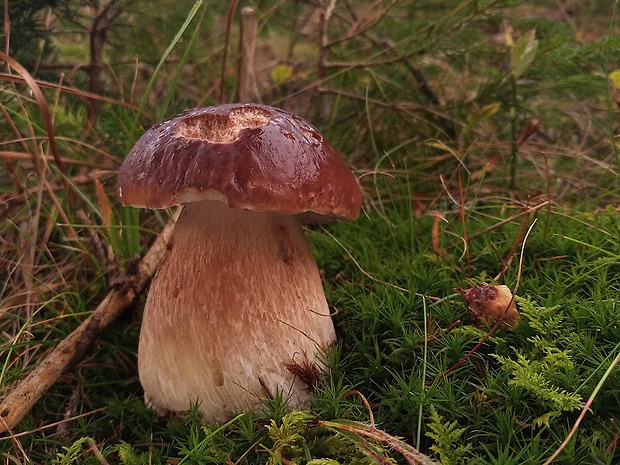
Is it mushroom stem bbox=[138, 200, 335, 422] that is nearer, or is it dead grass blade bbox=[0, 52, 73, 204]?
mushroom stem bbox=[138, 200, 335, 422]

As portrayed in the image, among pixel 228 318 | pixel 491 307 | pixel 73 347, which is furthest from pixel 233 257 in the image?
pixel 491 307

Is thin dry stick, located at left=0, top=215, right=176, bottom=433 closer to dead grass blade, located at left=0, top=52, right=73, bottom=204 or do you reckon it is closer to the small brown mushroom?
dead grass blade, located at left=0, top=52, right=73, bottom=204

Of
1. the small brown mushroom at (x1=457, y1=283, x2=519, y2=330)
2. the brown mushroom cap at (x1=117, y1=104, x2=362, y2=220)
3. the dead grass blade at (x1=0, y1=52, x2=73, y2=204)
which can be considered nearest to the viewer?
the brown mushroom cap at (x1=117, y1=104, x2=362, y2=220)

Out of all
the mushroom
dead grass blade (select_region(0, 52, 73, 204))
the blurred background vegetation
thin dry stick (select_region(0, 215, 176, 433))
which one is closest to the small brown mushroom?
the blurred background vegetation

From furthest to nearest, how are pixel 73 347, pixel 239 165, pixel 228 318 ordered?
1. pixel 73 347
2. pixel 228 318
3. pixel 239 165

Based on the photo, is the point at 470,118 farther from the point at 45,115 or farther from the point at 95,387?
the point at 95,387

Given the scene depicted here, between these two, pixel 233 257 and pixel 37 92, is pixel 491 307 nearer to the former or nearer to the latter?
pixel 233 257

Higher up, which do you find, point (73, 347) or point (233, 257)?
point (233, 257)
